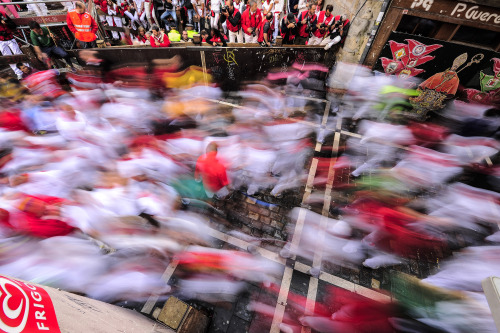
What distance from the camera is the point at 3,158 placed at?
5707 millimetres

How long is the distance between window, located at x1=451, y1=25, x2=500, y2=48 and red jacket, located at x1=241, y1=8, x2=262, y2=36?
614cm

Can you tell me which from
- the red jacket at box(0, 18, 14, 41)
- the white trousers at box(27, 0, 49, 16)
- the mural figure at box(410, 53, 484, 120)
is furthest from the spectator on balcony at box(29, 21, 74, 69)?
the mural figure at box(410, 53, 484, 120)

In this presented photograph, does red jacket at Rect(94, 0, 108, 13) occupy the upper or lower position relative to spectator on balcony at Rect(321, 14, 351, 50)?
lower

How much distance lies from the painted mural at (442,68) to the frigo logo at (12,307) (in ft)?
30.8

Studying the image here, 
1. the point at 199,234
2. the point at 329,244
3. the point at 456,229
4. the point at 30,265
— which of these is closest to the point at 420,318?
the point at 329,244

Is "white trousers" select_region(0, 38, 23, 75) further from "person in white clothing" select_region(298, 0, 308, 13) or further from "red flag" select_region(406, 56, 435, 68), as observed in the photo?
"red flag" select_region(406, 56, 435, 68)

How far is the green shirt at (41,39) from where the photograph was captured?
7535 millimetres

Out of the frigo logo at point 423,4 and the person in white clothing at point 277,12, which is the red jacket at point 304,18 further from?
the frigo logo at point 423,4

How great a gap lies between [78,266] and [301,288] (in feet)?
12.7

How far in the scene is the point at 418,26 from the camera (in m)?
6.99

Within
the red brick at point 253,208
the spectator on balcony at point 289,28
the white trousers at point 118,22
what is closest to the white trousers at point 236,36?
the spectator on balcony at point 289,28

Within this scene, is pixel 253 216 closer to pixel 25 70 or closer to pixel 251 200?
pixel 251 200

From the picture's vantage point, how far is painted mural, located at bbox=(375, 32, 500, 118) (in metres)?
6.86

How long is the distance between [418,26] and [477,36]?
4.98 ft
